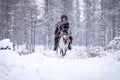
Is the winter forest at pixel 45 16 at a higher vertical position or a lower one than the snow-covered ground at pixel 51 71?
higher

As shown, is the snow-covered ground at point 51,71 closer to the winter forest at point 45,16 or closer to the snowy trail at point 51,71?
the snowy trail at point 51,71

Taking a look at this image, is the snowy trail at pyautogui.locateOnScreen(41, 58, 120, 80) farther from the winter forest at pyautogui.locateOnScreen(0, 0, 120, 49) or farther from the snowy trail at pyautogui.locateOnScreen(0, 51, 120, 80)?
the winter forest at pyautogui.locateOnScreen(0, 0, 120, 49)

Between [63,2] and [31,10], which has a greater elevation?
[63,2]

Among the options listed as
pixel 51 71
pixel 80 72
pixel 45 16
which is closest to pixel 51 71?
pixel 51 71

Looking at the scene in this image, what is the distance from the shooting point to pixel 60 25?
11148 mm

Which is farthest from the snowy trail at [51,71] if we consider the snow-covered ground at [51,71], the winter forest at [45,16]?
the winter forest at [45,16]

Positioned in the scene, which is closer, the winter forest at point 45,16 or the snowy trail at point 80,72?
the snowy trail at point 80,72

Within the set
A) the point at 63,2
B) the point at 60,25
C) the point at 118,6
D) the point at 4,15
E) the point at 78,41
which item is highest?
the point at 63,2

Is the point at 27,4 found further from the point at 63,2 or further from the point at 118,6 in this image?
the point at 118,6

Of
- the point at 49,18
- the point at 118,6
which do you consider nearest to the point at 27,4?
the point at 49,18

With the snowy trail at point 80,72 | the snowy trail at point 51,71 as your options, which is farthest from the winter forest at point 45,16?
the snowy trail at point 80,72

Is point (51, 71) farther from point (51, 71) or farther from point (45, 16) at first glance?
point (45, 16)

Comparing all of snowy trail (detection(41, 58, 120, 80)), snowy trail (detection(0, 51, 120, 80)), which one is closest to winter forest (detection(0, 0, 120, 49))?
snowy trail (detection(0, 51, 120, 80))

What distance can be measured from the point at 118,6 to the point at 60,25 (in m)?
17.7
